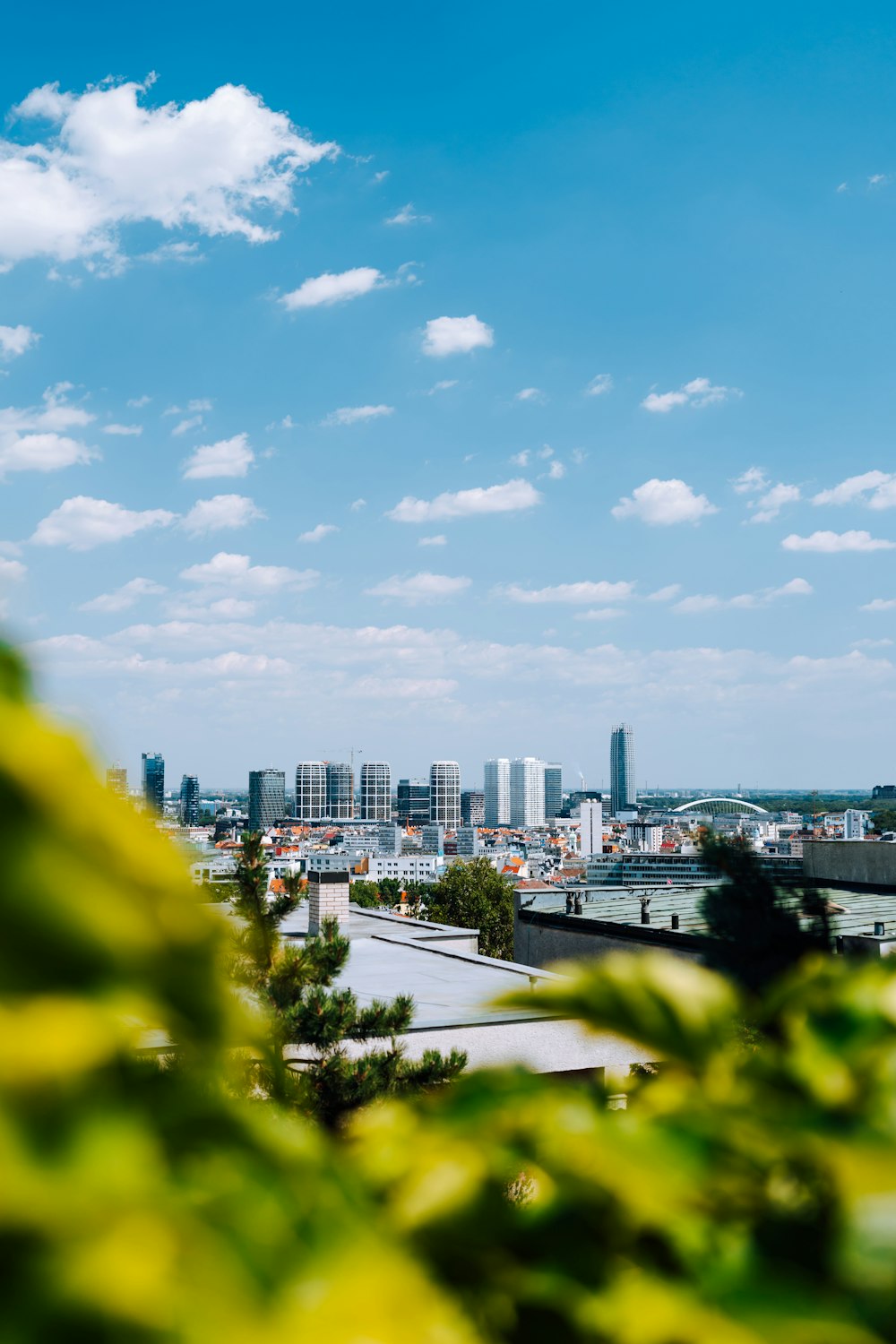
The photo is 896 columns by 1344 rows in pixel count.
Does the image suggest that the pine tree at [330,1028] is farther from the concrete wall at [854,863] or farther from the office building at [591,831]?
the office building at [591,831]

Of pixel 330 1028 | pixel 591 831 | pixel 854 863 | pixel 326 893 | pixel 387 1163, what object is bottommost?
pixel 591 831

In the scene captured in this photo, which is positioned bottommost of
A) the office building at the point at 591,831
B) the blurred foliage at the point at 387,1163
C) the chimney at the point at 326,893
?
the office building at the point at 591,831

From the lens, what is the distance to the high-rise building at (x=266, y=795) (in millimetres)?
170000

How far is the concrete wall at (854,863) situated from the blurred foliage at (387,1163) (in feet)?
63.7

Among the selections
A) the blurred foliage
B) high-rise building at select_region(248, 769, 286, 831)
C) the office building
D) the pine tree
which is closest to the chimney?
the pine tree

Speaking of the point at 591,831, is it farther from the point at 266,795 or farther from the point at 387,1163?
the point at 387,1163

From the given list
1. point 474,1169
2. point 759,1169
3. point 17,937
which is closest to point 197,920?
point 17,937

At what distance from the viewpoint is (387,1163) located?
66cm

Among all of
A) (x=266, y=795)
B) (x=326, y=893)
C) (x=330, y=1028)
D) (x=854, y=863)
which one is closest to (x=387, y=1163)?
(x=330, y=1028)

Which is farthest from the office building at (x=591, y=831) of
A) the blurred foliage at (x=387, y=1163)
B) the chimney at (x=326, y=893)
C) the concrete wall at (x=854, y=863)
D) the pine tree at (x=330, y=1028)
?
the blurred foliage at (x=387, y=1163)

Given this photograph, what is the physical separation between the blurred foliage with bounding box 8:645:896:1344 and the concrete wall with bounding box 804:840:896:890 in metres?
19.4

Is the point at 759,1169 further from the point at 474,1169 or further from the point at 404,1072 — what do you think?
the point at 404,1072

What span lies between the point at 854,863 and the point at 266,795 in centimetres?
16131

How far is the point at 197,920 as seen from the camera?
441 millimetres
